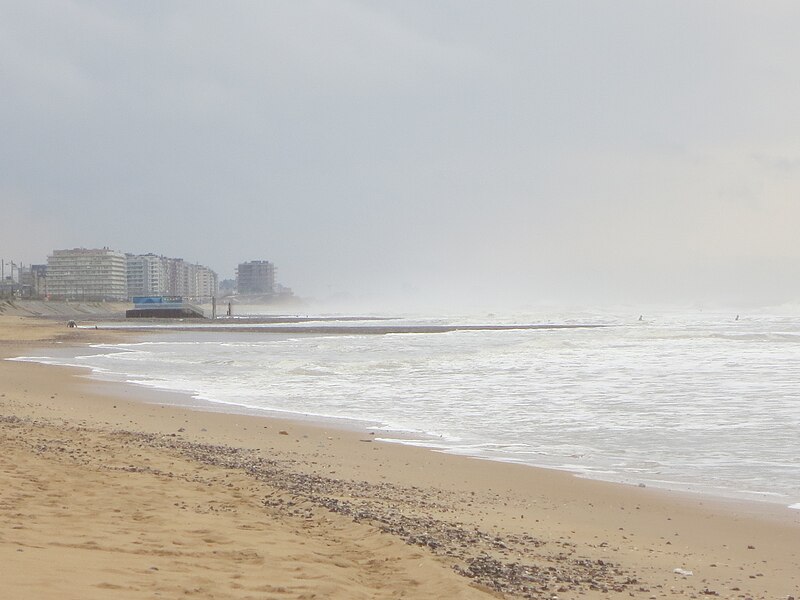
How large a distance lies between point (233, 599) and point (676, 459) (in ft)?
24.4

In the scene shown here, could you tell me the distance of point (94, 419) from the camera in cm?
1359

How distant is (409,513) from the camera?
711 centimetres

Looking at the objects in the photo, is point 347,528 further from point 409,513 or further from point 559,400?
point 559,400

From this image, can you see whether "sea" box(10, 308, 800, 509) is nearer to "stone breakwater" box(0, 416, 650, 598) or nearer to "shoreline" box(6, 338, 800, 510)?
"shoreline" box(6, 338, 800, 510)

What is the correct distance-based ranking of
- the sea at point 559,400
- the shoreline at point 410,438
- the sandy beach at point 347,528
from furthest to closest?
the sea at point 559,400, the shoreline at point 410,438, the sandy beach at point 347,528

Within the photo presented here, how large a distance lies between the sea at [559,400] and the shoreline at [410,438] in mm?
51

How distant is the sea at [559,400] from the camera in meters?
10.4

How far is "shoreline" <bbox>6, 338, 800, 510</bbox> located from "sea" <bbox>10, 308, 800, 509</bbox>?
0.17 feet

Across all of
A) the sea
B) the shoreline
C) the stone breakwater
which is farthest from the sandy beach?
the sea

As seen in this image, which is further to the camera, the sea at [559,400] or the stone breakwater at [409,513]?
the sea at [559,400]

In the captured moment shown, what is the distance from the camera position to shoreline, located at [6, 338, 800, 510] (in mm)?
8375

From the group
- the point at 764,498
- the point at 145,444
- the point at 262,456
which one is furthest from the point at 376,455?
the point at 764,498

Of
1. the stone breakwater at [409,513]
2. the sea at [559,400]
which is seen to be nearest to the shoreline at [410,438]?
the sea at [559,400]

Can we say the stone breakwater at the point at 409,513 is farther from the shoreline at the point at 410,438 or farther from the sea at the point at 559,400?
the sea at the point at 559,400
